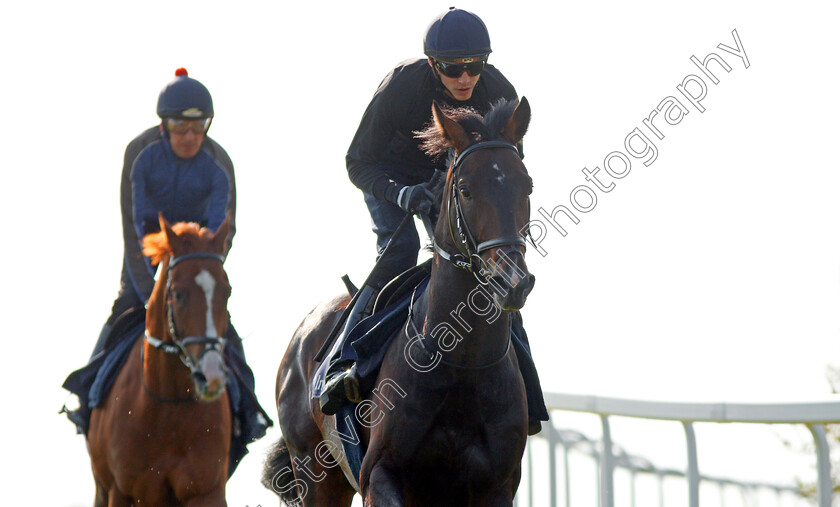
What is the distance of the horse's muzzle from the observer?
5.85m

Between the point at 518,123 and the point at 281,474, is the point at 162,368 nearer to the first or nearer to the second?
the point at 281,474

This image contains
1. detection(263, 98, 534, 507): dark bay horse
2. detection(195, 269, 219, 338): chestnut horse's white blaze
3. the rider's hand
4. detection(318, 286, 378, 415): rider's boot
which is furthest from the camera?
detection(195, 269, 219, 338): chestnut horse's white blaze

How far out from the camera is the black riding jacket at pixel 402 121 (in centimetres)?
574

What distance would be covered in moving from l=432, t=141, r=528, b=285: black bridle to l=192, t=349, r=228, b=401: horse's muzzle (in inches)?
64.7

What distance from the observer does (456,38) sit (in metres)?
5.41

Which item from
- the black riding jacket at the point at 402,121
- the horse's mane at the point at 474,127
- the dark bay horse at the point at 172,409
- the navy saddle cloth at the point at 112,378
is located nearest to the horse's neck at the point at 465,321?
the horse's mane at the point at 474,127

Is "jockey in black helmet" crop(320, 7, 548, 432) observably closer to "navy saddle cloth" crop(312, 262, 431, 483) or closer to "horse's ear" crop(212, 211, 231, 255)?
"navy saddle cloth" crop(312, 262, 431, 483)

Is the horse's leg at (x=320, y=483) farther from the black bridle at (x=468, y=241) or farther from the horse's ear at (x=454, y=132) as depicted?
the horse's ear at (x=454, y=132)

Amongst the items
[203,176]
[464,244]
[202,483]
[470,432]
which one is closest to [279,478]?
[202,483]

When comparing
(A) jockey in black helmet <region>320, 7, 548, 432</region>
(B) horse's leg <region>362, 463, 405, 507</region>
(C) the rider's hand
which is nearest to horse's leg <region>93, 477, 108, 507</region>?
(A) jockey in black helmet <region>320, 7, 548, 432</region>

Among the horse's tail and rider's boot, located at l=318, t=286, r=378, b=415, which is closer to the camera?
rider's boot, located at l=318, t=286, r=378, b=415

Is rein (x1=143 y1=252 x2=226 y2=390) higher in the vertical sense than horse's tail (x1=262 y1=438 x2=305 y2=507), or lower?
higher

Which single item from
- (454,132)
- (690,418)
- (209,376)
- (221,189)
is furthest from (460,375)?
(221,189)

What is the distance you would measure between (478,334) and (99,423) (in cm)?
310
